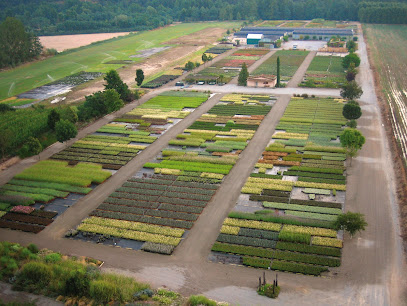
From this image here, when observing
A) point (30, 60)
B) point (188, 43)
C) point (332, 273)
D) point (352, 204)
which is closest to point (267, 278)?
point (332, 273)

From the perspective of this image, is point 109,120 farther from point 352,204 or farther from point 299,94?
point 352,204

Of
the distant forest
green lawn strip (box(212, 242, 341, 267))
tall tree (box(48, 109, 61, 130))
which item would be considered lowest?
green lawn strip (box(212, 242, 341, 267))

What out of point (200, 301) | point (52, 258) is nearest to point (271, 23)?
point (52, 258)

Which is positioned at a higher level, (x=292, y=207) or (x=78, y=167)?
(x=78, y=167)

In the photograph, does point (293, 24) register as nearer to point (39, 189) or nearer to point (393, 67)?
point (393, 67)

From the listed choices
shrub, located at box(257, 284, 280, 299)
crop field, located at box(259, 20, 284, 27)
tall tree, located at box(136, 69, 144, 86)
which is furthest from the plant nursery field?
crop field, located at box(259, 20, 284, 27)

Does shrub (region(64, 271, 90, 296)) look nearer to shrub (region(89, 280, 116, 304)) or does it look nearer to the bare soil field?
shrub (region(89, 280, 116, 304))
